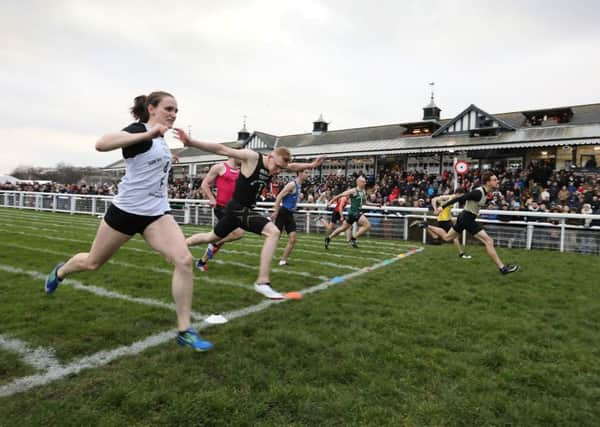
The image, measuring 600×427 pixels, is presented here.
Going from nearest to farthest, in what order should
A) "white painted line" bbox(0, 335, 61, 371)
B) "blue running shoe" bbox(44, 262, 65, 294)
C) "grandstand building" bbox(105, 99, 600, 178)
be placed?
"white painted line" bbox(0, 335, 61, 371) → "blue running shoe" bbox(44, 262, 65, 294) → "grandstand building" bbox(105, 99, 600, 178)

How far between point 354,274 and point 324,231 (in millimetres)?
8458

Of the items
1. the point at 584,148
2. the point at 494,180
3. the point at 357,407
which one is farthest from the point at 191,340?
the point at 584,148

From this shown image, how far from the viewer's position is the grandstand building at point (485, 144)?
24.1m

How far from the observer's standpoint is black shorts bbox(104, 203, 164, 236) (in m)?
3.38

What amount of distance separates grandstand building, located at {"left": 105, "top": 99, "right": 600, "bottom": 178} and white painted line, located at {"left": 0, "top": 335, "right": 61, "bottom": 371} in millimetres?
22823

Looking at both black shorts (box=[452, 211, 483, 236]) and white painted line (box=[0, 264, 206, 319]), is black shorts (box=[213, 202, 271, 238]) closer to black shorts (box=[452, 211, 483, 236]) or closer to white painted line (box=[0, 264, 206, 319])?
white painted line (box=[0, 264, 206, 319])

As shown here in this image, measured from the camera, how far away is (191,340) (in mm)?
3299

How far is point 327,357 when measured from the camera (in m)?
3.34

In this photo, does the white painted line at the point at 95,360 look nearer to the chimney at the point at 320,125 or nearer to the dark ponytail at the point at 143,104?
the dark ponytail at the point at 143,104

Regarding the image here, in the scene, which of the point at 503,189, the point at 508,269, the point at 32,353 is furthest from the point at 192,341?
the point at 503,189

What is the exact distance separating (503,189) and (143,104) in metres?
21.2

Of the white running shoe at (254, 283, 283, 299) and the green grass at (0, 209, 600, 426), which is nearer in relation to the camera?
the green grass at (0, 209, 600, 426)

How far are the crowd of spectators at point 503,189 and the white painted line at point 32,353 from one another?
47.9 feet

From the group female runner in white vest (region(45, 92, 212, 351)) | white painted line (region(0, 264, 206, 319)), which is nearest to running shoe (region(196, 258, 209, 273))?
white painted line (region(0, 264, 206, 319))
